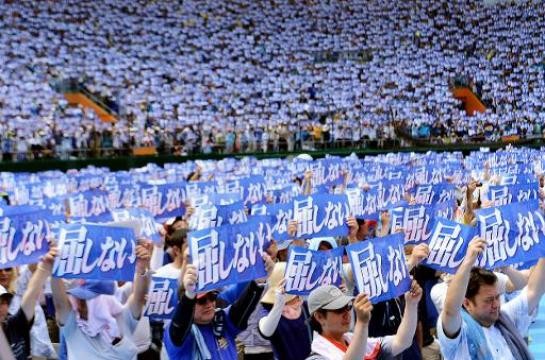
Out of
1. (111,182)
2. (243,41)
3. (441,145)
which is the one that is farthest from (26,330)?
(243,41)

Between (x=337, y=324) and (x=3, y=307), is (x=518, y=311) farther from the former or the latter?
(x=3, y=307)

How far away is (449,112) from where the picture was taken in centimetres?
4131

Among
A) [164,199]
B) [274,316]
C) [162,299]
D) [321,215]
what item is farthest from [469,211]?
[164,199]

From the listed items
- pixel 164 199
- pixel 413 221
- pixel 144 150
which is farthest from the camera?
pixel 144 150

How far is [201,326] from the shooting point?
5.75 metres

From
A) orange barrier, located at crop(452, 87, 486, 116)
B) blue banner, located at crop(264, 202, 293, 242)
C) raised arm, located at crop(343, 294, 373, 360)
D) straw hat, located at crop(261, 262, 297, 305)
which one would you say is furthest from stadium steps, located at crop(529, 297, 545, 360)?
orange barrier, located at crop(452, 87, 486, 116)

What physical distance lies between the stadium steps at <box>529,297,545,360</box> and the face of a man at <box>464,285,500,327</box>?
462 cm

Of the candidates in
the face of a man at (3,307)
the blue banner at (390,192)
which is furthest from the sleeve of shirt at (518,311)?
the blue banner at (390,192)

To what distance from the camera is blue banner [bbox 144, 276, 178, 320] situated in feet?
22.2

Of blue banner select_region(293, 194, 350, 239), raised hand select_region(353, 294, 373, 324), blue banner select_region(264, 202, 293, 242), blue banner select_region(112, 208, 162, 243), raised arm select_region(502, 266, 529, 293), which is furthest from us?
blue banner select_region(293, 194, 350, 239)

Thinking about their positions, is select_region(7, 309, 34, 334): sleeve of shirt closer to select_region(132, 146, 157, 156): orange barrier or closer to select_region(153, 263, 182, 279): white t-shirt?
select_region(153, 263, 182, 279): white t-shirt

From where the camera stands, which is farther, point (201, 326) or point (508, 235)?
point (508, 235)

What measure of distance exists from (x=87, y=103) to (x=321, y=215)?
29.2 m

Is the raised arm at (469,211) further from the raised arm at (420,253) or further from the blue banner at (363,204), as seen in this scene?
the raised arm at (420,253)
